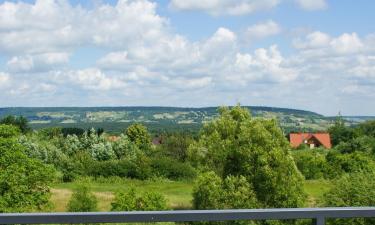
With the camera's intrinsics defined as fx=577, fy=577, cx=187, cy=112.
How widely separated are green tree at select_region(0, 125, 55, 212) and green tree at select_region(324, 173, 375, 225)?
12.4 meters

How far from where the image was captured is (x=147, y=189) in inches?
1494

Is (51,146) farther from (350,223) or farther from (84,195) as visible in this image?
(350,223)

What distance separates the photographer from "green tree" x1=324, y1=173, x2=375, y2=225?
1728cm

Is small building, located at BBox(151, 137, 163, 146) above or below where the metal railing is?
below

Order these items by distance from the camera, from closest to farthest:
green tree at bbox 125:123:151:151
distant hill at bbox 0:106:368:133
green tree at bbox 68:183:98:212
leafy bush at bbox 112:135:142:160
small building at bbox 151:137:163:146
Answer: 1. green tree at bbox 68:183:98:212
2. leafy bush at bbox 112:135:142:160
3. small building at bbox 151:137:163:146
4. green tree at bbox 125:123:151:151
5. distant hill at bbox 0:106:368:133

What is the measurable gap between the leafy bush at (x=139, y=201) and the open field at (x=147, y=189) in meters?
6.10

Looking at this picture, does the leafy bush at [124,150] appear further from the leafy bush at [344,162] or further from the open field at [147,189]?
the leafy bush at [344,162]

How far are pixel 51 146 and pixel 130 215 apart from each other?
49281 mm

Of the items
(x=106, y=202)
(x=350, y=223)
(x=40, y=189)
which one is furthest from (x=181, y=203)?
(x=350, y=223)

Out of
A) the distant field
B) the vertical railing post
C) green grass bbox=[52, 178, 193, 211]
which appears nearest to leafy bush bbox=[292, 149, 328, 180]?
green grass bbox=[52, 178, 193, 211]

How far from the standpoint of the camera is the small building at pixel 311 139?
85.1 m

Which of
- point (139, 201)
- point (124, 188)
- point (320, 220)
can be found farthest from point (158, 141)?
point (320, 220)

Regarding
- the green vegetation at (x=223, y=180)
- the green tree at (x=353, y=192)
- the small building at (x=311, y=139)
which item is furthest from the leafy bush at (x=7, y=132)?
the small building at (x=311, y=139)

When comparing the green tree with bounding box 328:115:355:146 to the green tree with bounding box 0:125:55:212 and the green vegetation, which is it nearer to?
the green vegetation
